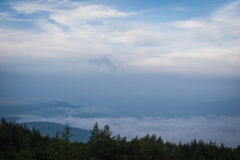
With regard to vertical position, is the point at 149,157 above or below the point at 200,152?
above

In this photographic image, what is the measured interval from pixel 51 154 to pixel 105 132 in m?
10.7

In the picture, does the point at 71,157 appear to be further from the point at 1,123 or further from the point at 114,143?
the point at 1,123

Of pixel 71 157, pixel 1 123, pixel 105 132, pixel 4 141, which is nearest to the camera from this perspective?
pixel 71 157

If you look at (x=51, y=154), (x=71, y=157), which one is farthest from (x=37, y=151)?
(x=71, y=157)

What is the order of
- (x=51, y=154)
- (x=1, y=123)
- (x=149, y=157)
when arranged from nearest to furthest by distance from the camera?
(x=51, y=154), (x=149, y=157), (x=1, y=123)

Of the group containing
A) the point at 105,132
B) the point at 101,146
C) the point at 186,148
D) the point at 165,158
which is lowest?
the point at 186,148

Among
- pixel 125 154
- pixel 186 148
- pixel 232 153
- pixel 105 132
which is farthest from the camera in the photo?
pixel 186 148

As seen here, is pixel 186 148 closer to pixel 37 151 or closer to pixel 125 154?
pixel 125 154

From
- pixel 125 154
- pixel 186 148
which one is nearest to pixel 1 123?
pixel 125 154

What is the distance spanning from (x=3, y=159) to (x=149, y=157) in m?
17.4

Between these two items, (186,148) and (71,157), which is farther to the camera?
(186,148)

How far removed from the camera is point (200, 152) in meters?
55.6

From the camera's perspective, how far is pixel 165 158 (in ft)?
87.0

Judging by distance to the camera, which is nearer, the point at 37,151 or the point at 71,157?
the point at 71,157
